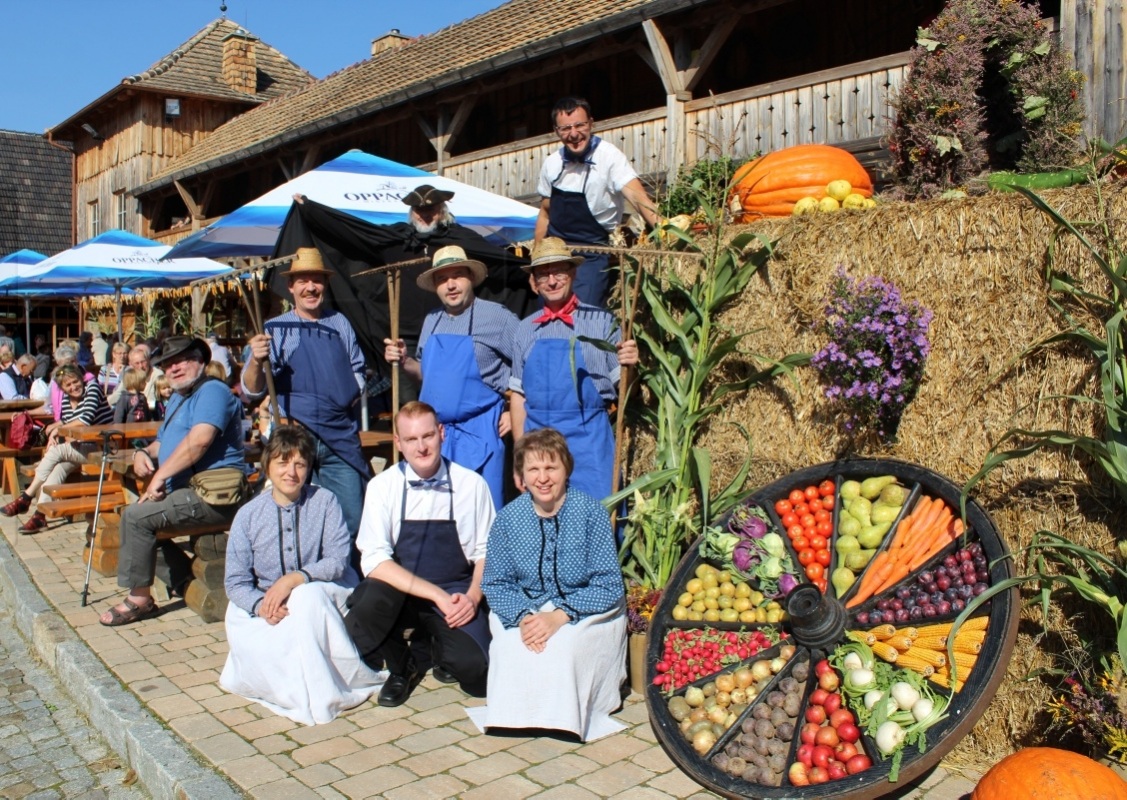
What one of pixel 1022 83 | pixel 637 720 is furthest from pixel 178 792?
pixel 1022 83

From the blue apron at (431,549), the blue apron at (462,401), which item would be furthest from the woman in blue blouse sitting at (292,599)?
the blue apron at (462,401)

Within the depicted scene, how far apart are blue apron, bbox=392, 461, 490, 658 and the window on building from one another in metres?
26.7

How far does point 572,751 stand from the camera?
4.03m

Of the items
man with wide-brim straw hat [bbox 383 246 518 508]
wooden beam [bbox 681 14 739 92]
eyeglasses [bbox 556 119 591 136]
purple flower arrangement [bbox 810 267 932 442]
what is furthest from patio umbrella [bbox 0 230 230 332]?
purple flower arrangement [bbox 810 267 932 442]

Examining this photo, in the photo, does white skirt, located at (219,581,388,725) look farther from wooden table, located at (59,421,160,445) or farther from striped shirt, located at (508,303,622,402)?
wooden table, located at (59,421,160,445)

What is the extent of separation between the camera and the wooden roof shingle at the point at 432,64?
12367mm

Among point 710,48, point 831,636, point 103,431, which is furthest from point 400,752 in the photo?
point 710,48

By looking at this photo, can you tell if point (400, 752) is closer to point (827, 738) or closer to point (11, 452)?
point (827, 738)

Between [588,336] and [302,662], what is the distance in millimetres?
2122

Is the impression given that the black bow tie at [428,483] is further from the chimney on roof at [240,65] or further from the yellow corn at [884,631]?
the chimney on roof at [240,65]

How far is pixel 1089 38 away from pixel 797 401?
5307 mm

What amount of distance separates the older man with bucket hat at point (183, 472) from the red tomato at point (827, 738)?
3822 mm

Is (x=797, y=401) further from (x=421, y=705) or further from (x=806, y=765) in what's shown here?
(x=421, y=705)

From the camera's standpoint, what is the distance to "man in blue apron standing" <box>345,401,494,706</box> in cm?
463
